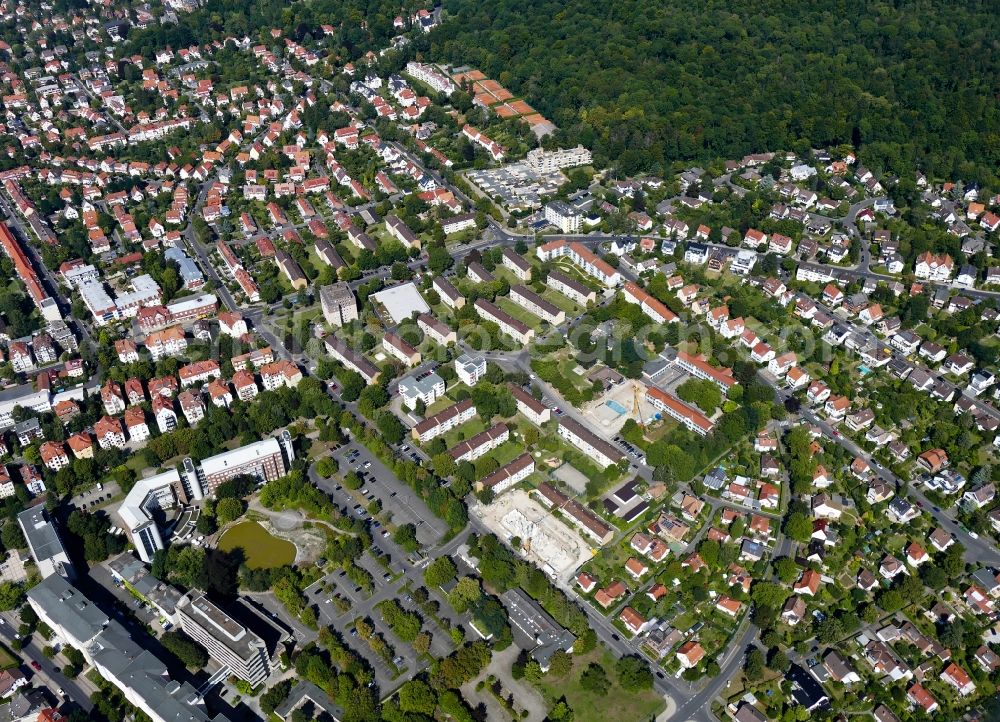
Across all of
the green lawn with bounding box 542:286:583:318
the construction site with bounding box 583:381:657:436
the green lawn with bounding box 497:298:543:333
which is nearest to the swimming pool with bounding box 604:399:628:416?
the construction site with bounding box 583:381:657:436

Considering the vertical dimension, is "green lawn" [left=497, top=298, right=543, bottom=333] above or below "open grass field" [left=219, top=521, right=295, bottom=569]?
above

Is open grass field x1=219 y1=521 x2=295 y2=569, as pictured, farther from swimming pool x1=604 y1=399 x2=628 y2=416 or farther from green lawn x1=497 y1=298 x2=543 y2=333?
green lawn x1=497 y1=298 x2=543 y2=333

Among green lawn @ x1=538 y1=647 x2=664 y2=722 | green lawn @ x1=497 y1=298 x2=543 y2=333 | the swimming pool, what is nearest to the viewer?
green lawn @ x1=538 y1=647 x2=664 y2=722

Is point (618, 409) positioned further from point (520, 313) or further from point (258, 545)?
point (258, 545)

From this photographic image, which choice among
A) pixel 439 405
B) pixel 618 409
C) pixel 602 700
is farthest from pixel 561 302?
pixel 602 700

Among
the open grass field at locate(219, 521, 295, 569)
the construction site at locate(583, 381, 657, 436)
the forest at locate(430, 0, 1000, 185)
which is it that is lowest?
the open grass field at locate(219, 521, 295, 569)

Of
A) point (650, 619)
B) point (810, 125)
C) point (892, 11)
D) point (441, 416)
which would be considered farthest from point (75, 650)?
point (892, 11)
